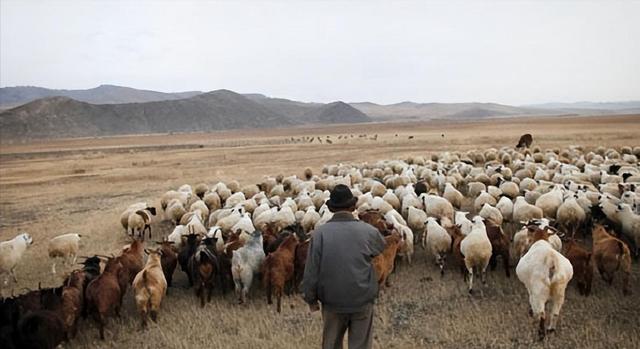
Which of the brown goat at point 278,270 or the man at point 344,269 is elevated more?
the man at point 344,269

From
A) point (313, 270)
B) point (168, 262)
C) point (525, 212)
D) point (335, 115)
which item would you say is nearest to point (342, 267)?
point (313, 270)

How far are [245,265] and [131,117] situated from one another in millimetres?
117661

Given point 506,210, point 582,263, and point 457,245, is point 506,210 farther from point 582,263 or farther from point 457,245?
point 582,263

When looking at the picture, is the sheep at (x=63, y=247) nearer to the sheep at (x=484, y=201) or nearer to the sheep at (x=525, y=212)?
the sheep at (x=484, y=201)

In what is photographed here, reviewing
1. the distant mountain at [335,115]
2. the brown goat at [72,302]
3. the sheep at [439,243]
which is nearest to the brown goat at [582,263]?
the sheep at [439,243]

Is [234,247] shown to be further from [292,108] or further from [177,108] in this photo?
[292,108]

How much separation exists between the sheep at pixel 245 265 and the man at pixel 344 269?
3.58 meters

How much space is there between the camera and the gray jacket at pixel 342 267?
4.08m

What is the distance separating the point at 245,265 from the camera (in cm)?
766

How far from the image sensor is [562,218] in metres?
9.58

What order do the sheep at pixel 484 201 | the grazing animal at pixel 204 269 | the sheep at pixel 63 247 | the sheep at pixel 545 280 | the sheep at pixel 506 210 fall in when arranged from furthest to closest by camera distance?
the sheep at pixel 484 201, the sheep at pixel 506 210, the sheep at pixel 63 247, the grazing animal at pixel 204 269, the sheep at pixel 545 280

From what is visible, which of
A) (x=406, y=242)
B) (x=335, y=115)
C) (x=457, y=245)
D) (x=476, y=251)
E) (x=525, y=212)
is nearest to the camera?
(x=476, y=251)

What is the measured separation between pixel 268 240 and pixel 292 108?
16225 centimetres

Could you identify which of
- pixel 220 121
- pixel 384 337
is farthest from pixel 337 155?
pixel 220 121
